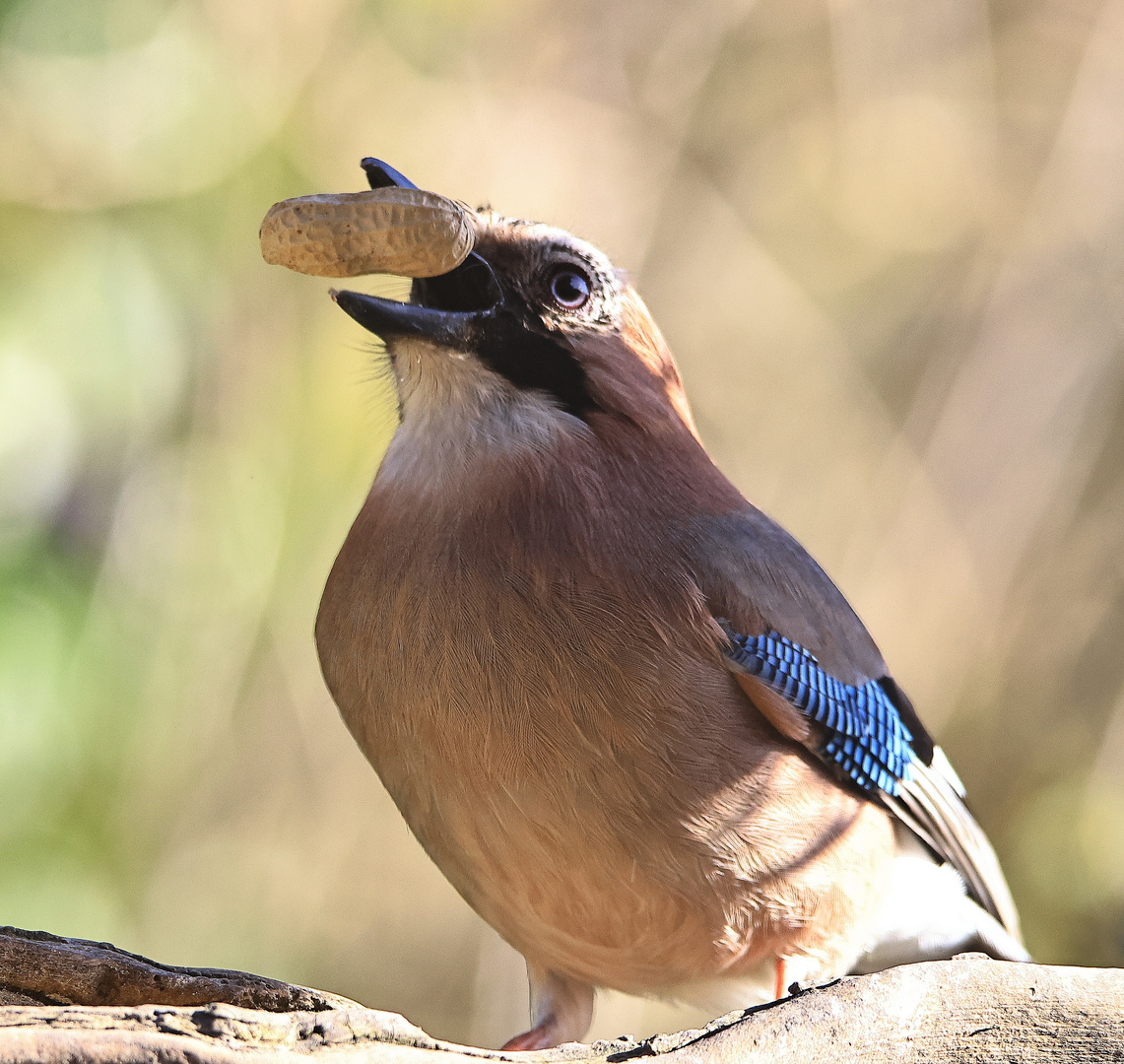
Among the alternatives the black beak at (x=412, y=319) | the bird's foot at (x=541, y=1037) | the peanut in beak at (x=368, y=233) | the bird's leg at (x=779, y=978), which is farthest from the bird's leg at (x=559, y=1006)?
the peanut in beak at (x=368, y=233)

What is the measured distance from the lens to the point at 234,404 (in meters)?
6.35

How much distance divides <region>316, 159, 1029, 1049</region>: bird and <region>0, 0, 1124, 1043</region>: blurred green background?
2.00 meters

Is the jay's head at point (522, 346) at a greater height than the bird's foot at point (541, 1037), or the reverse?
the jay's head at point (522, 346)

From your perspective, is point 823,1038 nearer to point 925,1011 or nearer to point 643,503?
point 925,1011

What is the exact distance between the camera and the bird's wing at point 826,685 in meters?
3.25

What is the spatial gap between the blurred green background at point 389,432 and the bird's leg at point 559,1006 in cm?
252

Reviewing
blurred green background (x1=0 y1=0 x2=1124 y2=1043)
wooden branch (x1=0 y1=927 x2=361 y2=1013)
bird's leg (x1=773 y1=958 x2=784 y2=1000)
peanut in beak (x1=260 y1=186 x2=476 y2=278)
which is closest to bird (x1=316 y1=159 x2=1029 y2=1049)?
bird's leg (x1=773 y1=958 x2=784 y2=1000)

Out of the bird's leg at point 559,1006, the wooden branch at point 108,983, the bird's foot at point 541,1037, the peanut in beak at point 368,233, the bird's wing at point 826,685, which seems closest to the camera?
the wooden branch at point 108,983

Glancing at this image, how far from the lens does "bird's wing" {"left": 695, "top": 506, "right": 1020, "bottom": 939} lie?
10.7 ft

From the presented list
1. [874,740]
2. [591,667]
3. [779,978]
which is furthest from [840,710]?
[591,667]

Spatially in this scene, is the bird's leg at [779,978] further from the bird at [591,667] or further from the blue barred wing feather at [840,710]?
the blue barred wing feather at [840,710]

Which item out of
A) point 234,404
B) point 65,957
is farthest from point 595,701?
point 234,404

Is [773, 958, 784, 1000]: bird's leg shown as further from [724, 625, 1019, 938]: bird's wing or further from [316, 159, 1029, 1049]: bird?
[724, 625, 1019, 938]: bird's wing

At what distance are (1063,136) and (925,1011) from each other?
646cm
